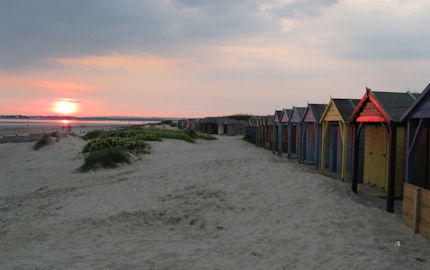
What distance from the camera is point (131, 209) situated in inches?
323

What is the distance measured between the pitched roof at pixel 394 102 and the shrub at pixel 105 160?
1178 cm

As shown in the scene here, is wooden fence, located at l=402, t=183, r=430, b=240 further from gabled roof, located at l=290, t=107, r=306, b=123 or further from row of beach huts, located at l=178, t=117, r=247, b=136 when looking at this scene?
row of beach huts, located at l=178, t=117, r=247, b=136

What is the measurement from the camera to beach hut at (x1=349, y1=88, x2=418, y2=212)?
701cm

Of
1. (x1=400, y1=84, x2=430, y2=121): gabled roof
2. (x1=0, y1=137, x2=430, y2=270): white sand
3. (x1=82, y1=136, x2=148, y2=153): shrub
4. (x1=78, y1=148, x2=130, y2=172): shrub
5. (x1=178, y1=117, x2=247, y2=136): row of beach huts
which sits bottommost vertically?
(x1=0, y1=137, x2=430, y2=270): white sand

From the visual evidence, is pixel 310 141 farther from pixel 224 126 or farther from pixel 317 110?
pixel 224 126

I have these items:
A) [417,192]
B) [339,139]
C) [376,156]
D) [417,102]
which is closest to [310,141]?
[339,139]

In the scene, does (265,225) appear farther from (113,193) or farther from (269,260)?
(113,193)

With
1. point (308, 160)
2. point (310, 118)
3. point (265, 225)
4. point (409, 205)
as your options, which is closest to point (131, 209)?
point (265, 225)

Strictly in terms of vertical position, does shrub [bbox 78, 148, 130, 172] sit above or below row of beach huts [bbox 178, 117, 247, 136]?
Answer: below

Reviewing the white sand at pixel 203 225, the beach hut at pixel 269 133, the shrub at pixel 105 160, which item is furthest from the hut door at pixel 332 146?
the beach hut at pixel 269 133

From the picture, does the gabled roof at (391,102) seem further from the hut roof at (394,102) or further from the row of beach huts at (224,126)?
the row of beach huts at (224,126)

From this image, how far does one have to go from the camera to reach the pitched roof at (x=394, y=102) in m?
7.06

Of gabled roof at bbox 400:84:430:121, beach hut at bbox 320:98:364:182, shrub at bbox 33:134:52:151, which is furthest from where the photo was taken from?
shrub at bbox 33:134:52:151

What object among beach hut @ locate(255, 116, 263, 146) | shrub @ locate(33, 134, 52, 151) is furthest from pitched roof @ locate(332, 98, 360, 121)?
shrub @ locate(33, 134, 52, 151)
